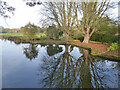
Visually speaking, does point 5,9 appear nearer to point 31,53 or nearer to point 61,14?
point 31,53

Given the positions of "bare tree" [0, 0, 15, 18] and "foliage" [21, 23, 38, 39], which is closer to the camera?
"bare tree" [0, 0, 15, 18]

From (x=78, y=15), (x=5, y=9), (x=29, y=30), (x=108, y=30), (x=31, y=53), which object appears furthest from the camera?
(x=29, y=30)

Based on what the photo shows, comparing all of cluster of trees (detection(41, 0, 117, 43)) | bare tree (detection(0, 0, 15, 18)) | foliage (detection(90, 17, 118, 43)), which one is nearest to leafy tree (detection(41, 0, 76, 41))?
cluster of trees (detection(41, 0, 117, 43))

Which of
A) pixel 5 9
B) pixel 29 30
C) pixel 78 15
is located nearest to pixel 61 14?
pixel 78 15

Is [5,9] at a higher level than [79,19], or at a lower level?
lower

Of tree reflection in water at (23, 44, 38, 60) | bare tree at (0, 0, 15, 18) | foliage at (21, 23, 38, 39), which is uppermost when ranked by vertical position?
foliage at (21, 23, 38, 39)

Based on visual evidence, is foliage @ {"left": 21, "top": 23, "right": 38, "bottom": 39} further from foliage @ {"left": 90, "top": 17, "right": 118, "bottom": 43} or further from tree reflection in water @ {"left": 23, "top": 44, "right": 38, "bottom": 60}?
foliage @ {"left": 90, "top": 17, "right": 118, "bottom": 43}

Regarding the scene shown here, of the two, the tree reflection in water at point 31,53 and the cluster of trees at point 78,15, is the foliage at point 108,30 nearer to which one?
the cluster of trees at point 78,15

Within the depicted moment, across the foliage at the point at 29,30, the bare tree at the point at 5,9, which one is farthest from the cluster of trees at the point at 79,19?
the bare tree at the point at 5,9

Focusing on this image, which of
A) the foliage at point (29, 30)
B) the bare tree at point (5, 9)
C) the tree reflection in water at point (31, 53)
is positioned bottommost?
the tree reflection in water at point (31, 53)

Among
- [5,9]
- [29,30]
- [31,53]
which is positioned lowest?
[31,53]

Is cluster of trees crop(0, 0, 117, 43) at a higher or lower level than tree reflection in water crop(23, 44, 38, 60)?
higher

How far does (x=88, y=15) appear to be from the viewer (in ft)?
41.6

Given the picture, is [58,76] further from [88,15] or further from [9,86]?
[88,15]
